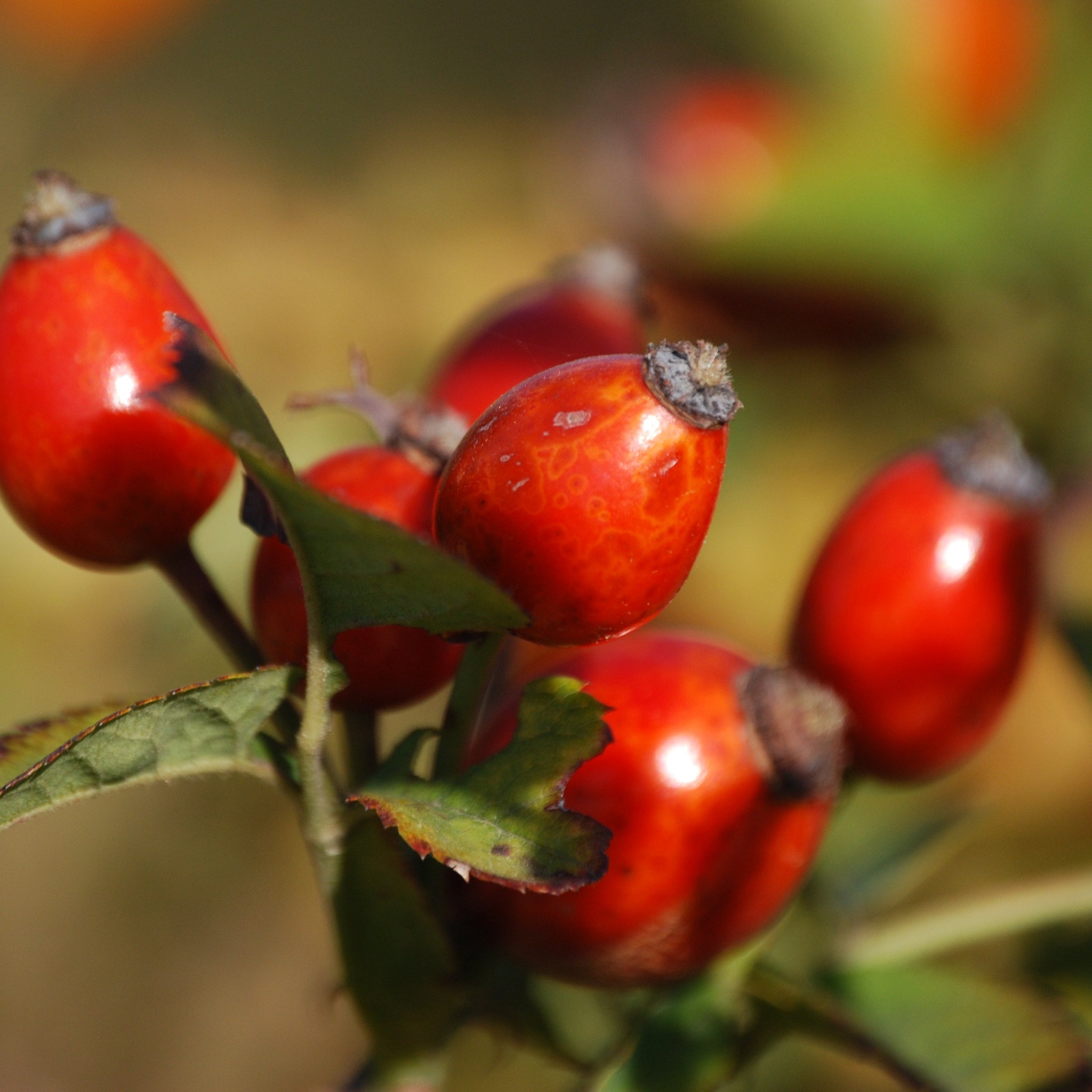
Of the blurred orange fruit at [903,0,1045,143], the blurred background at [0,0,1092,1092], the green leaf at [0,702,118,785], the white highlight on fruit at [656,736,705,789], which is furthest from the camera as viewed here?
the blurred orange fruit at [903,0,1045,143]

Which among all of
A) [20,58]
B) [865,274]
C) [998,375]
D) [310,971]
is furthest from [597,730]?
[20,58]

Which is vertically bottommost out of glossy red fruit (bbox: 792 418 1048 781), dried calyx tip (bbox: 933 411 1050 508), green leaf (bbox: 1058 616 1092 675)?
green leaf (bbox: 1058 616 1092 675)

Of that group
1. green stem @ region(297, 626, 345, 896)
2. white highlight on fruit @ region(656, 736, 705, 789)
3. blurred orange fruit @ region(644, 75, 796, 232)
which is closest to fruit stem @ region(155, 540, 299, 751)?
green stem @ region(297, 626, 345, 896)

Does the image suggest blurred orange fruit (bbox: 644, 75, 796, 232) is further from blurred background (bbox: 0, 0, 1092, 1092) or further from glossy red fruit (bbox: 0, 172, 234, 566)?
glossy red fruit (bbox: 0, 172, 234, 566)

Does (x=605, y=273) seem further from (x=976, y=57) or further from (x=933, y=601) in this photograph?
(x=976, y=57)

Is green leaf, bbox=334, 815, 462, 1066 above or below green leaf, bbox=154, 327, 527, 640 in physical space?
below

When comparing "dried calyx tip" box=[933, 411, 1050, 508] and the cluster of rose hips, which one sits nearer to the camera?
the cluster of rose hips

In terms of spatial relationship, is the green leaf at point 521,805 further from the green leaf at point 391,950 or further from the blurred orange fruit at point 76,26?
the blurred orange fruit at point 76,26
